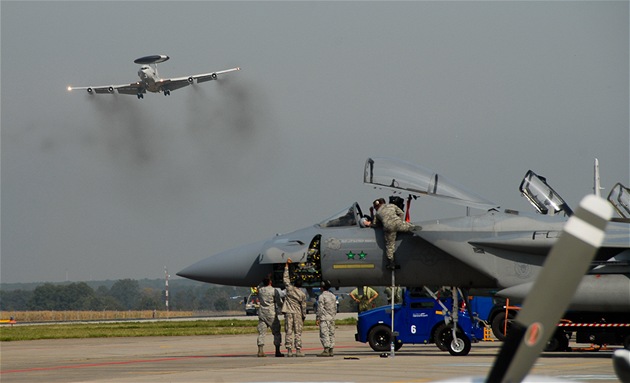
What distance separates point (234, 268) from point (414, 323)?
4596 millimetres

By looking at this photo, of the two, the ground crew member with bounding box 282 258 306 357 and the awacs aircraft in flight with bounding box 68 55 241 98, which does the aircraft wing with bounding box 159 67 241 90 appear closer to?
the awacs aircraft in flight with bounding box 68 55 241 98

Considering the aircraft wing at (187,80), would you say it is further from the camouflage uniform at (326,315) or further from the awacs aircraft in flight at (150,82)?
the camouflage uniform at (326,315)

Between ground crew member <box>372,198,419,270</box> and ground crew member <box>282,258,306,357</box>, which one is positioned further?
ground crew member <box>282,258,306,357</box>

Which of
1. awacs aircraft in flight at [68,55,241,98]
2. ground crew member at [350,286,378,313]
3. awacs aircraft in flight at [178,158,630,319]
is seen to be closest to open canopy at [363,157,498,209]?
awacs aircraft in flight at [178,158,630,319]

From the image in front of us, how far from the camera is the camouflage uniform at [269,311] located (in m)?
19.8

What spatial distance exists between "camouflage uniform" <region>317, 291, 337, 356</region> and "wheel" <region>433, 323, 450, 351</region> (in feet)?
8.13

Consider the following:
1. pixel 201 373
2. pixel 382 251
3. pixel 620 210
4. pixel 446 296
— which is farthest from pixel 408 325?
pixel 201 373

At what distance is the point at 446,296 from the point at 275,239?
4.96m

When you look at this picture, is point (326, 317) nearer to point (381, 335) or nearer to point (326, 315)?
point (326, 315)

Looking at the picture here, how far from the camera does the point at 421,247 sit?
18031mm

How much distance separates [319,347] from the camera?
24719mm

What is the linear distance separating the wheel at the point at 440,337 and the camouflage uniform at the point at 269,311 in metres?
3.40

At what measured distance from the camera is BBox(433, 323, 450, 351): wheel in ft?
67.3

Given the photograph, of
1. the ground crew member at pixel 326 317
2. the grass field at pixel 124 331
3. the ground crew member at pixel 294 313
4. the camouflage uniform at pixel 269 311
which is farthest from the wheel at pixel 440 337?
the grass field at pixel 124 331
